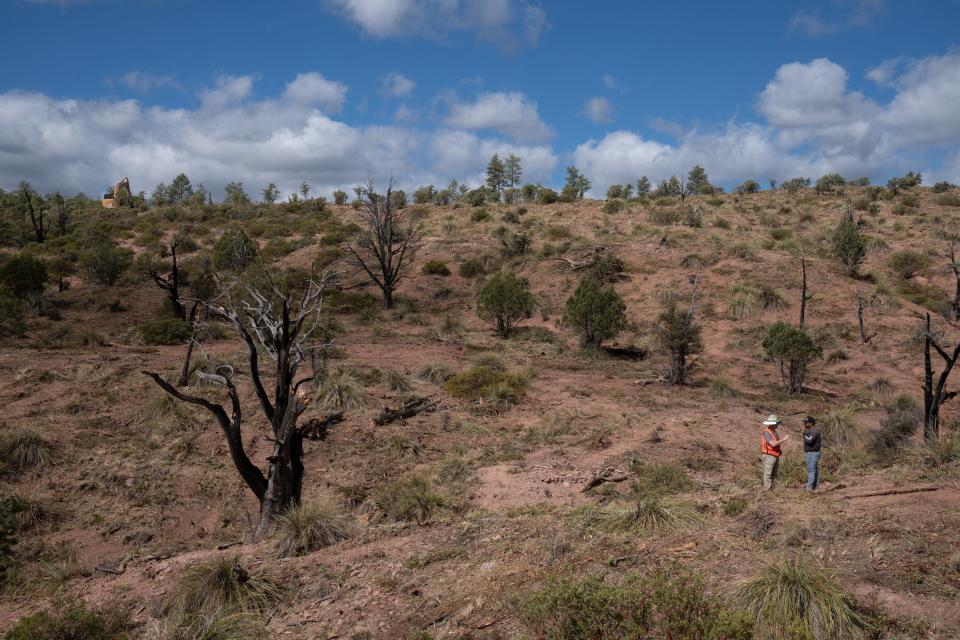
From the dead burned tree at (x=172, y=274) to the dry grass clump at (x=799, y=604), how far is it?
18172mm

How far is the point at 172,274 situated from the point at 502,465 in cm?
2076

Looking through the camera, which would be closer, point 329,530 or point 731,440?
point 329,530

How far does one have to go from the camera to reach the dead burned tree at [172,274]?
76.7 ft

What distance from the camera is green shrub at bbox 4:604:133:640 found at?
588 cm

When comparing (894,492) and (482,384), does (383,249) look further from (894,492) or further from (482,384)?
(894,492)

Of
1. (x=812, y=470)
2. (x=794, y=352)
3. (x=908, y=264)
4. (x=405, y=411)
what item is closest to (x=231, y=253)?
(x=405, y=411)

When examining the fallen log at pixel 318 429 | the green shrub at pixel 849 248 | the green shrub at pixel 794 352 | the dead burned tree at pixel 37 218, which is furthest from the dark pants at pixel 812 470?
the dead burned tree at pixel 37 218

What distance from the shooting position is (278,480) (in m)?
8.92

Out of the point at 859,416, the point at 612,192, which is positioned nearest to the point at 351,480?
the point at 859,416

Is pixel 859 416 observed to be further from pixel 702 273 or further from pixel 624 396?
pixel 702 273

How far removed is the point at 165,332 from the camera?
22.7 meters

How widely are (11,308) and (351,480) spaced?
1884cm

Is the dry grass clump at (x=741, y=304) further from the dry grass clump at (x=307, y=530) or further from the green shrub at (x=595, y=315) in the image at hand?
the dry grass clump at (x=307, y=530)

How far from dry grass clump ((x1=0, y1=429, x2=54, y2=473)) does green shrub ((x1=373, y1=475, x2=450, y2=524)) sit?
6.84 m
